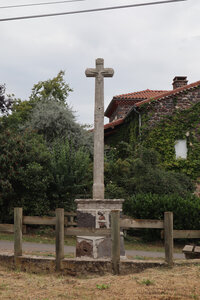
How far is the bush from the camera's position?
1318 cm

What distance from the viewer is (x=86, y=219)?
A: 741cm

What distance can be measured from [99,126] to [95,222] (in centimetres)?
229

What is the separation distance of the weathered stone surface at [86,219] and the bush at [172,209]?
6530mm

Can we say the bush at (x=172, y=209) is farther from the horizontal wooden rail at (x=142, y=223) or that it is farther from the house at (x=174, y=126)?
the horizontal wooden rail at (x=142, y=223)

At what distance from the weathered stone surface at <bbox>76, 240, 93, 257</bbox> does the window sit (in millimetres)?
14002

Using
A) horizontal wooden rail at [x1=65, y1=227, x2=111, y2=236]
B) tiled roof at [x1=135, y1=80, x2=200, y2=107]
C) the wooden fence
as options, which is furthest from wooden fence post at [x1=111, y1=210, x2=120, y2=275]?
tiled roof at [x1=135, y1=80, x2=200, y2=107]

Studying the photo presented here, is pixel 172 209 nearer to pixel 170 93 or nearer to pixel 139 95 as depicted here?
pixel 170 93

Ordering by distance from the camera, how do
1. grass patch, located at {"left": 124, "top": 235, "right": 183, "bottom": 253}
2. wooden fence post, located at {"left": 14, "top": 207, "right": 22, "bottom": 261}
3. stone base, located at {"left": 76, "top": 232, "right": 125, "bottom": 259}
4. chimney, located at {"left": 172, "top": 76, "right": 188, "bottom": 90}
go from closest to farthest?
wooden fence post, located at {"left": 14, "top": 207, "right": 22, "bottom": 261} → stone base, located at {"left": 76, "top": 232, "right": 125, "bottom": 259} → grass patch, located at {"left": 124, "top": 235, "right": 183, "bottom": 253} → chimney, located at {"left": 172, "top": 76, "right": 188, "bottom": 90}

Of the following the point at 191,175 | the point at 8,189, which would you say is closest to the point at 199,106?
the point at 191,175

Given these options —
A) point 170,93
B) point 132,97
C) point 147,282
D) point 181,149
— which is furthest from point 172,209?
point 132,97

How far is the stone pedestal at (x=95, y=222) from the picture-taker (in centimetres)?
718

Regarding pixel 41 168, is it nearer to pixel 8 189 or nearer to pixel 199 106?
pixel 8 189

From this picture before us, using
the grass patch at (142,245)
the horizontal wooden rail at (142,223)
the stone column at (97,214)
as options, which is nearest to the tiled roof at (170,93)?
the grass patch at (142,245)

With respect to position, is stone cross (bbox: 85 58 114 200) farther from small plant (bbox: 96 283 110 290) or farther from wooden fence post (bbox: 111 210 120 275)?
small plant (bbox: 96 283 110 290)
